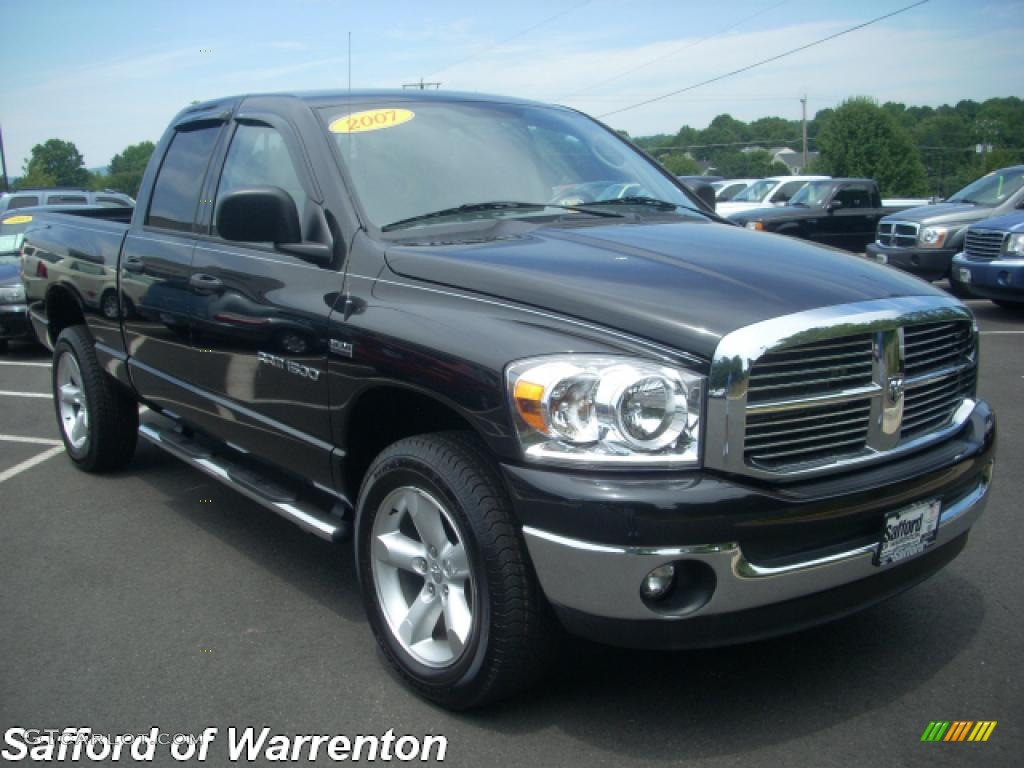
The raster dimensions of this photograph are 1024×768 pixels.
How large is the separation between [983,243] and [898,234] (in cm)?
232

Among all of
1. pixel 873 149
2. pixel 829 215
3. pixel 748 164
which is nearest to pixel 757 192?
pixel 829 215

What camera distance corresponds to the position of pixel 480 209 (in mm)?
3834

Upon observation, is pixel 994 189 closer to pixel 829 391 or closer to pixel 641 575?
pixel 829 391

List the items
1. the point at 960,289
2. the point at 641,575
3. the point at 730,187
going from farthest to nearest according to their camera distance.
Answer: the point at 730,187, the point at 960,289, the point at 641,575

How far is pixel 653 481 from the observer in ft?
8.74

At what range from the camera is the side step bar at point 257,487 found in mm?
3715

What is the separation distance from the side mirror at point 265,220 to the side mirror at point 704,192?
200 cm

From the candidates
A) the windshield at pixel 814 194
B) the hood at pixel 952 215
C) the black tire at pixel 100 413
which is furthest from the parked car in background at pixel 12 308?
the windshield at pixel 814 194

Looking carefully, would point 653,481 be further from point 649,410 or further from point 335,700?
point 335,700

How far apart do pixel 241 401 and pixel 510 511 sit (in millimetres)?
1679

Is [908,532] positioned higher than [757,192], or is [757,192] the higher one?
[757,192]

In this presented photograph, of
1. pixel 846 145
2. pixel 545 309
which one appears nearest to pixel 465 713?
pixel 545 309

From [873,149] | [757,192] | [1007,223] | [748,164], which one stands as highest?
[873,149]

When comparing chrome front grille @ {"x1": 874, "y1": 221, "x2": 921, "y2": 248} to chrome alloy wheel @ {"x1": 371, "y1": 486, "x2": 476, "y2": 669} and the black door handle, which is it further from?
chrome alloy wheel @ {"x1": 371, "y1": 486, "x2": 476, "y2": 669}
